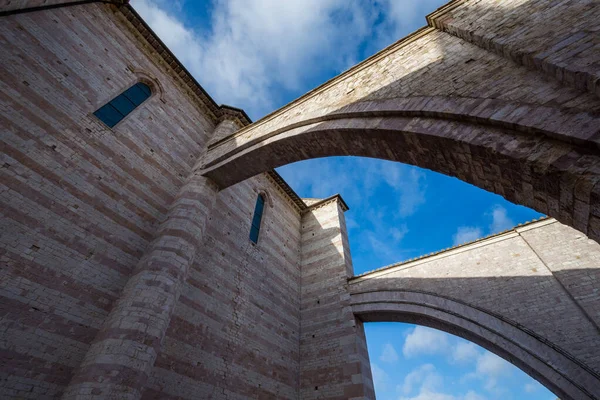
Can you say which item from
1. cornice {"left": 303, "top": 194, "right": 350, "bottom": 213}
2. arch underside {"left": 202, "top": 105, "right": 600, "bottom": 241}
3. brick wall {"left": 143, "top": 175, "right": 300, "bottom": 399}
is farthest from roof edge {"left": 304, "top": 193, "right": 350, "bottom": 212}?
arch underside {"left": 202, "top": 105, "right": 600, "bottom": 241}

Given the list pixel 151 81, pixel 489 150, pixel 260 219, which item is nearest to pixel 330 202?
pixel 260 219

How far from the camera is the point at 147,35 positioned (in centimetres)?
784

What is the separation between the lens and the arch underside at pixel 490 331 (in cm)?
551

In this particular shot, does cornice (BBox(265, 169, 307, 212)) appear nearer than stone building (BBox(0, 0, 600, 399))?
No

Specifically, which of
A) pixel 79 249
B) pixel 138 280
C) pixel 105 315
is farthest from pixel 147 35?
pixel 105 315

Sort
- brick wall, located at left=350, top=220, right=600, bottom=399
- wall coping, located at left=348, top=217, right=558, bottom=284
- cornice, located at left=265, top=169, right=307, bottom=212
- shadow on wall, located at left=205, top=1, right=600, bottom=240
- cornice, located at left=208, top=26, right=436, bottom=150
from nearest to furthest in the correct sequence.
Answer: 1. shadow on wall, located at left=205, top=1, right=600, bottom=240
2. cornice, located at left=208, top=26, right=436, bottom=150
3. brick wall, located at left=350, top=220, right=600, bottom=399
4. wall coping, located at left=348, top=217, right=558, bottom=284
5. cornice, located at left=265, top=169, right=307, bottom=212

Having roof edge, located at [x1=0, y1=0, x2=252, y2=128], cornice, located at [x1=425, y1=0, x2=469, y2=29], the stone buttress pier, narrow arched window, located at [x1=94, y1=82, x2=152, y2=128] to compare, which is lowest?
the stone buttress pier

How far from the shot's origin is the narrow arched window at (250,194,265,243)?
30.9 ft

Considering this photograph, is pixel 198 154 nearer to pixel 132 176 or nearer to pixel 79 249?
pixel 132 176

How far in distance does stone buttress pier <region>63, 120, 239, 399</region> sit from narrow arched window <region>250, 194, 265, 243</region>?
284cm

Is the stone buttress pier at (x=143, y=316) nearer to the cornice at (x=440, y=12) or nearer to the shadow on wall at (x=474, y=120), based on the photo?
the shadow on wall at (x=474, y=120)

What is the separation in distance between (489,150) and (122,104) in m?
7.74

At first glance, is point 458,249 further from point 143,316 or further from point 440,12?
point 143,316

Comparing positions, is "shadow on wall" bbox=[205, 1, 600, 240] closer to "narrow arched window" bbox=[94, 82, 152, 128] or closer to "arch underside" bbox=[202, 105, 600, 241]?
"arch underside" bbox=[202, 105, 600, 241]
